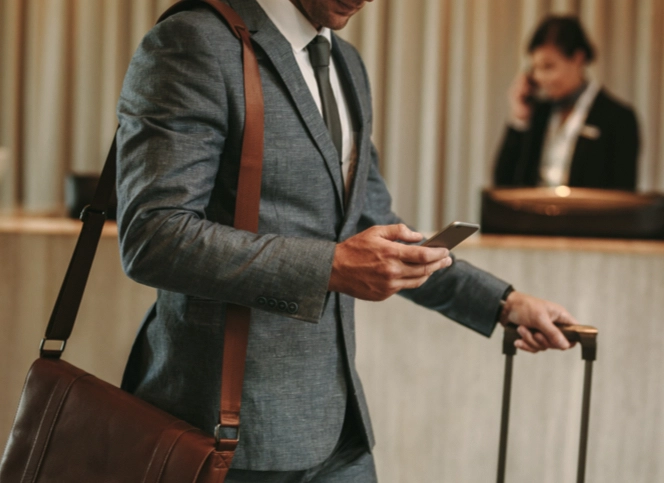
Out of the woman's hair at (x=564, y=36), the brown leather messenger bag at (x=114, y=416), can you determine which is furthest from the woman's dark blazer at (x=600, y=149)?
the brown leather messenger bag at (x=114, y=416)

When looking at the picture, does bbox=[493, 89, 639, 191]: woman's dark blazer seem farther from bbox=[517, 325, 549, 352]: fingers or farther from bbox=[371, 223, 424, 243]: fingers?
bbox=[371, 223, 424, 243]: fingers

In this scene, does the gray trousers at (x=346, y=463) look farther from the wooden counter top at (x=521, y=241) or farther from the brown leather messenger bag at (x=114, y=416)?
the wooden counter top at (x=521, y=241)

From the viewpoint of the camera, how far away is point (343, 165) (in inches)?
38.5

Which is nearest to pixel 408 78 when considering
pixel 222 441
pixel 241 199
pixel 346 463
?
pixel 346 463

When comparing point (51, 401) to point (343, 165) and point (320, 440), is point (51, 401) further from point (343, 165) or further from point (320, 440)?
point (343, 165)

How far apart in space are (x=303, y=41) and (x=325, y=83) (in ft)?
0.19

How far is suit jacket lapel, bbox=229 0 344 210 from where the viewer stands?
0.88 metres

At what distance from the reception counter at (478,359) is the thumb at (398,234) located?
3.17 ft

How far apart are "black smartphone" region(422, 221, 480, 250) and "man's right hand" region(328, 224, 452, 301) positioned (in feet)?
0.04

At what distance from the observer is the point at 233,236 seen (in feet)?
2.59

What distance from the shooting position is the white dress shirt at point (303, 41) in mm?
943

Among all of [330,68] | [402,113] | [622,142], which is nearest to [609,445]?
[330,68]

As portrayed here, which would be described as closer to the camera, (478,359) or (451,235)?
(451,235)

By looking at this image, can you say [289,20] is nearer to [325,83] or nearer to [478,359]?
[325,83]
